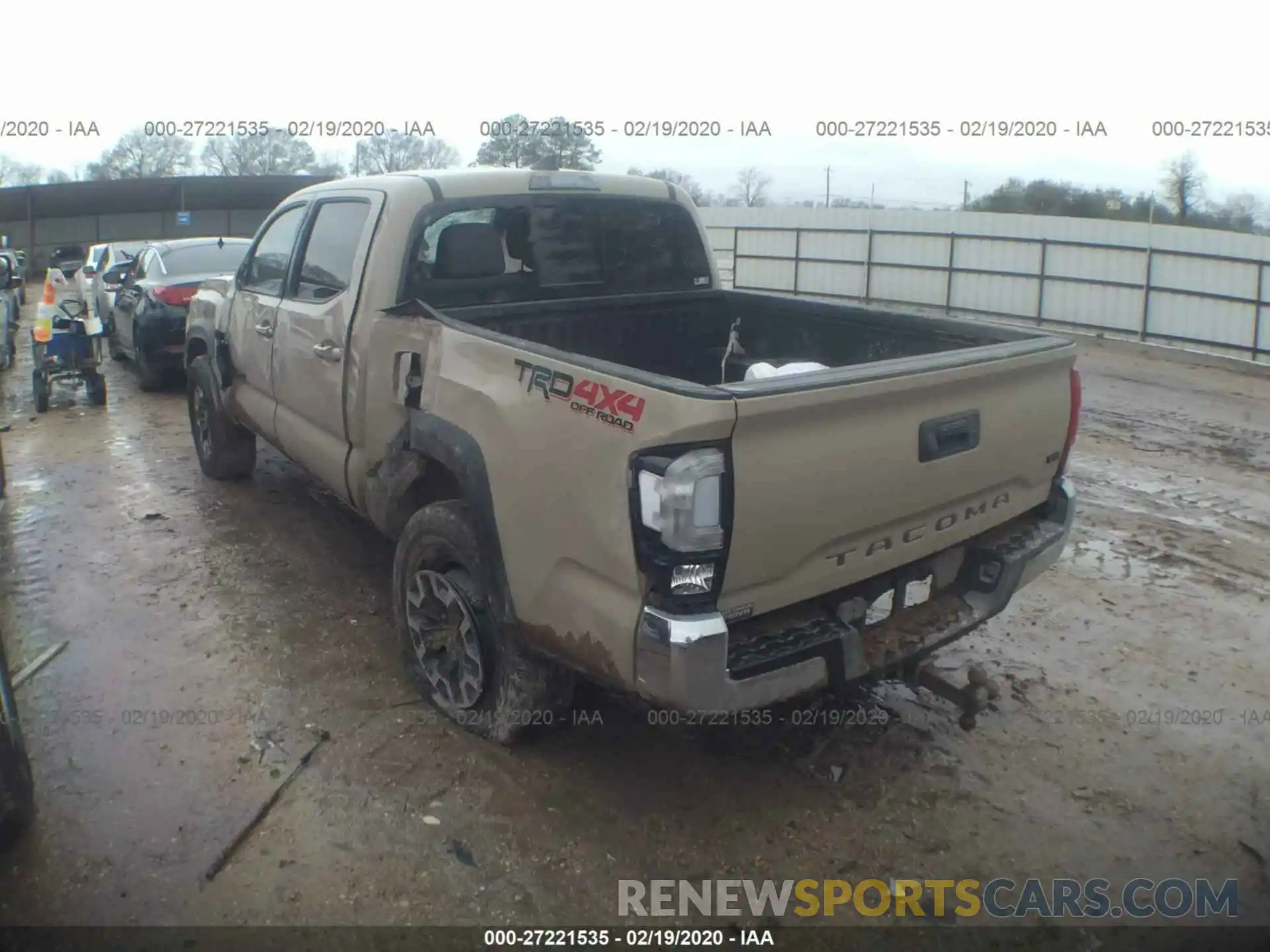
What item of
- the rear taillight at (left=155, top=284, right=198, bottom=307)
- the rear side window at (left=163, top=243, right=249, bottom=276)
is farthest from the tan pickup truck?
the rear side window at (left=163, top=243, right=249, bottom=276)

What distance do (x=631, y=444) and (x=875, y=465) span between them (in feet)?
2.55

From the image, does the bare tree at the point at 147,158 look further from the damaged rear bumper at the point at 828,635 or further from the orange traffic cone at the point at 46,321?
the damaged rear bumper at the point at 828,635

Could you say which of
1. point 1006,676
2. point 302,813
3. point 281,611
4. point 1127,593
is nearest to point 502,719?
point 302,813

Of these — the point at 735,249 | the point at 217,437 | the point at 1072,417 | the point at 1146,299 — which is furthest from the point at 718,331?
the point at 735,249

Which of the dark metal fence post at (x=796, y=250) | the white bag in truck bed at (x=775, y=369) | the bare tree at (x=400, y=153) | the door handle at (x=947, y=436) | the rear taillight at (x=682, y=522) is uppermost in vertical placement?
the bare tree at (x=400, y=153)

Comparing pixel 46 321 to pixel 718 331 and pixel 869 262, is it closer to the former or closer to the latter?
pixel 718 331

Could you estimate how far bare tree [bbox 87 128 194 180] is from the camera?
112 ft

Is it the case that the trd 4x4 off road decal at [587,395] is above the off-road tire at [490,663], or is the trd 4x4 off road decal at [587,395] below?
above

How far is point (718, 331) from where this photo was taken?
505cm

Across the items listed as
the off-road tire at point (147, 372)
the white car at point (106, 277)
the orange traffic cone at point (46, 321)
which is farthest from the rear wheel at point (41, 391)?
the white car at point (106, 277)

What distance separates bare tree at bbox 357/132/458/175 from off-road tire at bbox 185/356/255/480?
68.4ft

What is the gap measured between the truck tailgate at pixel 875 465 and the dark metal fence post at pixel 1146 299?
14225 millimetres

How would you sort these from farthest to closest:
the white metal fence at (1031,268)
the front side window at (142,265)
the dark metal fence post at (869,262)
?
the dark metal fence post at (869,262) < the white metal fence at (1031,268) < the front side window at (142,265)

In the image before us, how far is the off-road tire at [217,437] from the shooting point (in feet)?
22.7
